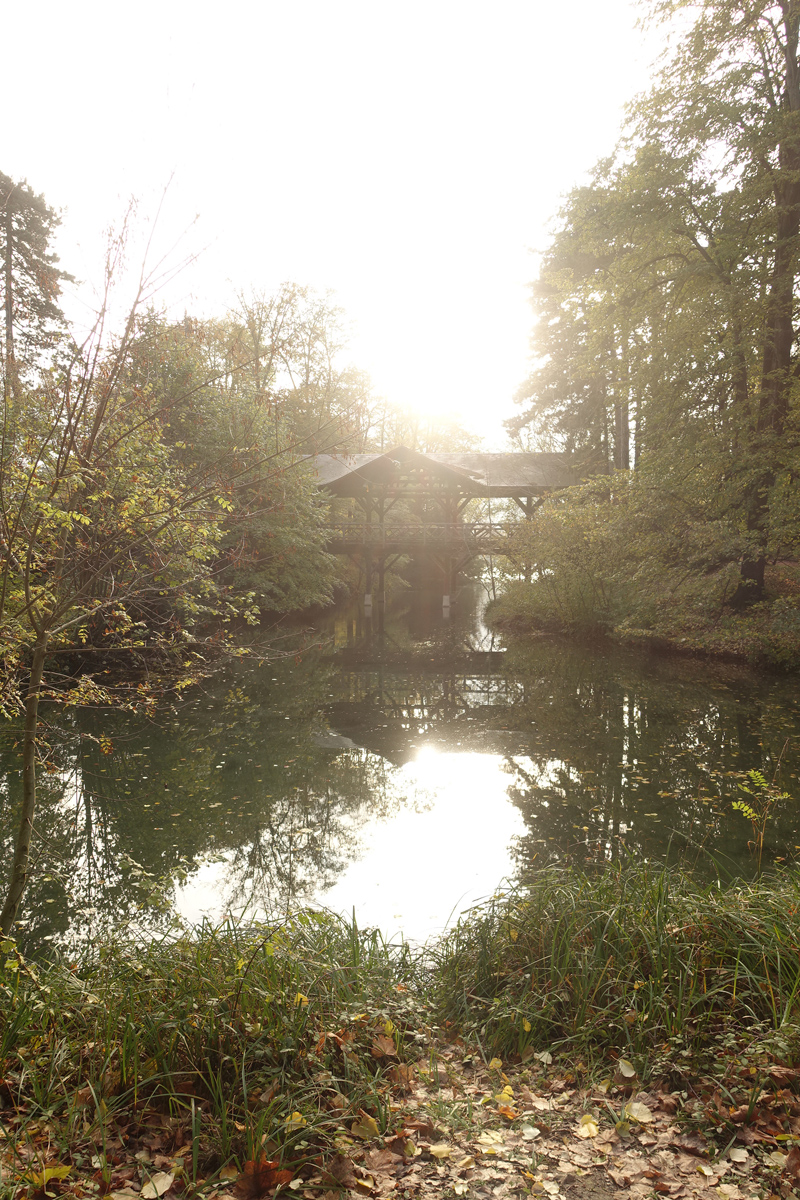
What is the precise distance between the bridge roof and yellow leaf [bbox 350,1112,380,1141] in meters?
18.4

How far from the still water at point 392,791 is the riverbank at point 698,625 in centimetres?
58

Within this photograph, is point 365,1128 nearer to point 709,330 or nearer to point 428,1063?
point 428,1063

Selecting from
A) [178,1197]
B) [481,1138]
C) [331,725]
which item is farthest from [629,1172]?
[331,725]

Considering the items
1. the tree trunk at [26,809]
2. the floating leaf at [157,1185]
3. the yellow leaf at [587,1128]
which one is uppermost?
the tree trunk at [26,809]

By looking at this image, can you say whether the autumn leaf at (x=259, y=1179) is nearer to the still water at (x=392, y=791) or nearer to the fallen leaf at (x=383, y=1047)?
the fallen leaf at (x=383, y=1047)

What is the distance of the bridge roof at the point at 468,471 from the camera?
20.8m

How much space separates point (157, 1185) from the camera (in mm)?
1765

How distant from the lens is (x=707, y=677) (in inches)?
439

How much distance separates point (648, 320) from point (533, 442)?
34.7 metres

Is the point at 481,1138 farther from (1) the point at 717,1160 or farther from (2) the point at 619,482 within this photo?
(2) the point at 619,482

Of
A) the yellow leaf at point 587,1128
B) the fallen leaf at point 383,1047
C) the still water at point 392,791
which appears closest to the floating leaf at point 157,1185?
the fallen leaf at point 383,1047

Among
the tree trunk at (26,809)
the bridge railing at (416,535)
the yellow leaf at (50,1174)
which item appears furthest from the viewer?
the bridge railing at (416,535)

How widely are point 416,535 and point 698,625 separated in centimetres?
1084

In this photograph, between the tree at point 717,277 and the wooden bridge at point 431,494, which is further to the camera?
the wooden bridge at point 431,494
